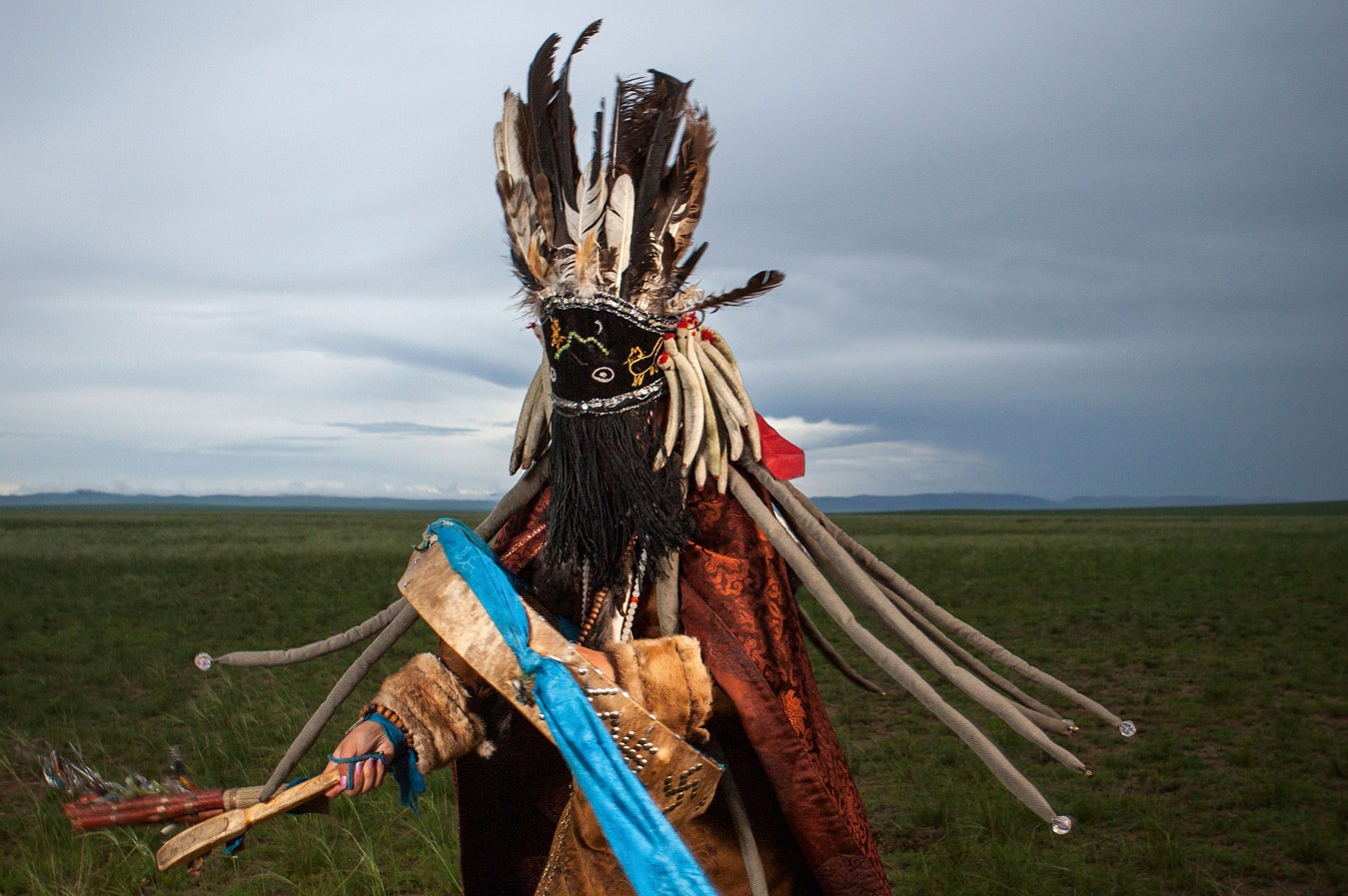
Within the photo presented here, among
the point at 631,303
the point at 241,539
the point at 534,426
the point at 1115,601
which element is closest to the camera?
the point at 631,303

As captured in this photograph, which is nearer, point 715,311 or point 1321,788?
point 715,311

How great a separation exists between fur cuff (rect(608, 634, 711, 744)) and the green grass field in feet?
10.3

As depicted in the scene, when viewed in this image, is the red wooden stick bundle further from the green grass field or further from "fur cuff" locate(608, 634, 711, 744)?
the green grass field

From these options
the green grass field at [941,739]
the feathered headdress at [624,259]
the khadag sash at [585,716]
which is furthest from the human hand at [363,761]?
the green grass field at [941,739]

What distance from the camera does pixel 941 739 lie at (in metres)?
7.50

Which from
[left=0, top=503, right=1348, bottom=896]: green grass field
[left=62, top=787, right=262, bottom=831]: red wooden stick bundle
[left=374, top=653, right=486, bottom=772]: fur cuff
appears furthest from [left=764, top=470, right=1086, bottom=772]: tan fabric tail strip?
[left=0, top=503, right=1348, bottom=896]: green grass field

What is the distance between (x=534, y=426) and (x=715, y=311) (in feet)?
2.12

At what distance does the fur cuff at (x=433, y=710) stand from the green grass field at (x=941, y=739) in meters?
2.73

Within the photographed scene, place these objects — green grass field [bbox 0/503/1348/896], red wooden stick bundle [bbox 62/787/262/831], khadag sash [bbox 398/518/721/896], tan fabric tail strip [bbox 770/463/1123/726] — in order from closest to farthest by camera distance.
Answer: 1. khadag sash [bbox 398/518/721/896]
2. red wooden stick bundle [bbox 62/787/262/831]
3. tan fabric tail strip [bbox 770/463/1123/726]
4. green grass field [bbox 0/503/1348/896]

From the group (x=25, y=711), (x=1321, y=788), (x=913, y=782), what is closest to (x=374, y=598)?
(x=25, y=711)

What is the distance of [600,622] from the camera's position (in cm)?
248

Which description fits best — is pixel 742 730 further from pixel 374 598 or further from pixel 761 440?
pixel 374 598

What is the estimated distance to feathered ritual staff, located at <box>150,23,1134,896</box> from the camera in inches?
81.0

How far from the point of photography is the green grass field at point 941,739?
15.9ft
